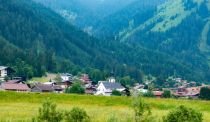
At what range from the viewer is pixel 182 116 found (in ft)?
123

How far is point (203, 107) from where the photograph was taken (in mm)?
69812

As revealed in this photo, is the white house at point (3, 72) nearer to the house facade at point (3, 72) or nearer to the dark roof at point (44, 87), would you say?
the house facade at point (3, 72)

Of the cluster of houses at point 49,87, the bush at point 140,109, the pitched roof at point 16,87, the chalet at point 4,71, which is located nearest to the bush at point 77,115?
the bush at point 140,109

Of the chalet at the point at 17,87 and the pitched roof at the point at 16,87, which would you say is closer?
the chalet at the point at 17,87

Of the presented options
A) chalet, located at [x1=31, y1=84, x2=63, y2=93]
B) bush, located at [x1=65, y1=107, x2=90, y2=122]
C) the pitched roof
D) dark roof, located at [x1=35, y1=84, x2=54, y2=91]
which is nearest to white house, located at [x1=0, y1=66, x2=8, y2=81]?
chalet, located at [x1=31, y1=84, x2=63, y2=93]

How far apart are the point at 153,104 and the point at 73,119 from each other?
3635 cm

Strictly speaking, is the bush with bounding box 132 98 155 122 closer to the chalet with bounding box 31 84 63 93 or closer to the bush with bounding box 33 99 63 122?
the bush with bounding box 33 99 63 122

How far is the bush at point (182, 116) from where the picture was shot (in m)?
37.2

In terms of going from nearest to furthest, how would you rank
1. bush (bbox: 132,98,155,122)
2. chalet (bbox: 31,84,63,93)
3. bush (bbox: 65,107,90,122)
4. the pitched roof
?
bush (bbox: 65,107,90,122) < bush (bbox: 132,98,155,122) < the pitched roof < chalet (bbox: 31,84,63,93)

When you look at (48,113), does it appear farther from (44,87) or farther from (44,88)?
(44,87)

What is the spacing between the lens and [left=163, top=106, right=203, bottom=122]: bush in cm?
3722

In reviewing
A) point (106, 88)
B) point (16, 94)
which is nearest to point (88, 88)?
point (106, 88)

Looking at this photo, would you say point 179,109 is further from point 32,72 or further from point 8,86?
point 32,72

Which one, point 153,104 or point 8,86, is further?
point 8,86
